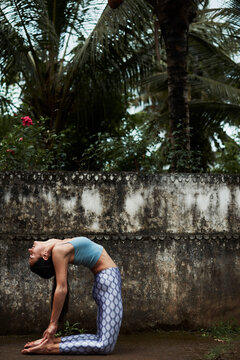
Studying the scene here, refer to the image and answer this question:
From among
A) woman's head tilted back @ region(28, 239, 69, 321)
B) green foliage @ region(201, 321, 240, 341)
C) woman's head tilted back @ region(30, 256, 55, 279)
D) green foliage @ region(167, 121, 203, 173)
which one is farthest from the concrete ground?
green foliage @ region(167, 121, 203, 173)

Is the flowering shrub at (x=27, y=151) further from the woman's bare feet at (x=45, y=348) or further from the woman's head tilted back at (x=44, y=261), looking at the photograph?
the woman's bare feet at (x=45, y=348)

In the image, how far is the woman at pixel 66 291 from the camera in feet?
12.8

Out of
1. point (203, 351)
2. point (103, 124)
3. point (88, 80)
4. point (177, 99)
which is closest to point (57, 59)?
point (88, 80)

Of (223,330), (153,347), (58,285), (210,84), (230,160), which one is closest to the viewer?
(58,285)

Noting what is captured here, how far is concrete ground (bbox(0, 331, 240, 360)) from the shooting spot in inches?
159

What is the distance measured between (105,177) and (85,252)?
4.29 ft

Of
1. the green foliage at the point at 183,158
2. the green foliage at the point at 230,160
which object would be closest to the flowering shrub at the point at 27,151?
the green foliage at the point at 183,158

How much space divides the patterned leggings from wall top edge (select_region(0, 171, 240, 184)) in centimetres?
134

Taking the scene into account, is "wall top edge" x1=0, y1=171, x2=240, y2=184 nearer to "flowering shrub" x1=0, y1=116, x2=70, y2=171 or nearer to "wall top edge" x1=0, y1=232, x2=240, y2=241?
"flowering shrub" x1=0, y1=116, x2=70, y2=171

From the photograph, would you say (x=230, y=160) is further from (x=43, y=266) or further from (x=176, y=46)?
(x=43, y=266)

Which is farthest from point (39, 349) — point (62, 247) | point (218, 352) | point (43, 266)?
point (218, 352)

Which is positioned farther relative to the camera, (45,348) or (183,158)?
(183,158)

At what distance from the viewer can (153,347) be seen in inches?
176

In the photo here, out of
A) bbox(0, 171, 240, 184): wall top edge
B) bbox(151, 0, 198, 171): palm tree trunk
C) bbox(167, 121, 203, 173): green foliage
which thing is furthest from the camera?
bbox(151, 0, 198, 171): palm tree trunk
